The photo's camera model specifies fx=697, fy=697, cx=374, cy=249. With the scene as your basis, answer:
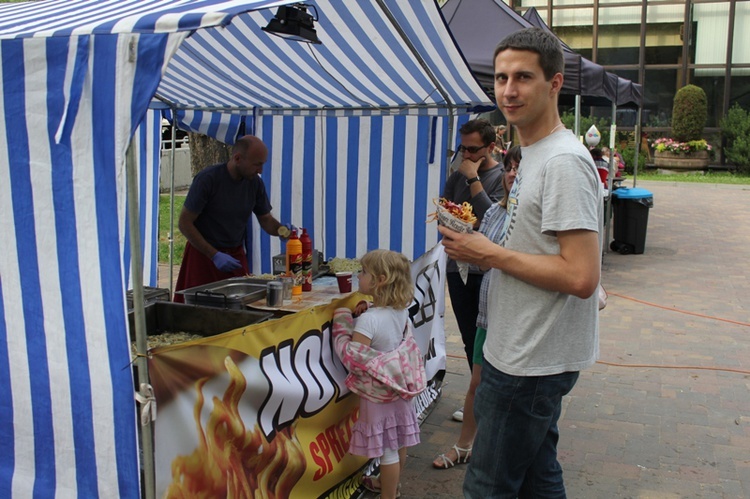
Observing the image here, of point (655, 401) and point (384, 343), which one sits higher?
point (384, 343)

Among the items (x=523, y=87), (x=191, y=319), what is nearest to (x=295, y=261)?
(x=191, y=319)

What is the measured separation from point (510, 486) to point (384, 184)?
13.6 ft

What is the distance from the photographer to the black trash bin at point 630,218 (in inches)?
438

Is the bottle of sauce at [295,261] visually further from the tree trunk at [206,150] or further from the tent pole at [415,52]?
the tree trunk at [206,150]

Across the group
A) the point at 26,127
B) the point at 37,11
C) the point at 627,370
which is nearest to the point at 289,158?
the point at 37,11

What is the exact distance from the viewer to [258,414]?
312 centimetres

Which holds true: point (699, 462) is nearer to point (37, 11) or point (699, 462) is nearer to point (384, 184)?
point (384, 184)

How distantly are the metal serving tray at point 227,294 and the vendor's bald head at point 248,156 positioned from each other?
47.3 inches

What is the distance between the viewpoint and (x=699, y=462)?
4316 millimetres

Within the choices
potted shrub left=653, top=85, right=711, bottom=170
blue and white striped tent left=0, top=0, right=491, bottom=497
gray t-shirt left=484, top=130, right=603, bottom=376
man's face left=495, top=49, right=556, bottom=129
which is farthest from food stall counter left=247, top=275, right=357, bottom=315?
potted shrub left=653, top=85, right=711, bottom=170

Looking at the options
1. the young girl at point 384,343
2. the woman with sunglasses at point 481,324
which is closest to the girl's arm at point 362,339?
the young girl at point 384,343

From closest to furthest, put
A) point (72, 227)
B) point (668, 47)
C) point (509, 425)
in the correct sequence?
point (509, 425)
point (72, 227)
point (668, 47)

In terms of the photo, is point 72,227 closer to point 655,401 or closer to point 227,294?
point 227,294

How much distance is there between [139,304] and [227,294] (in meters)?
1.49
